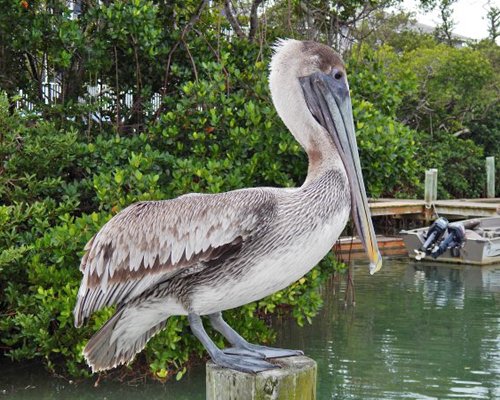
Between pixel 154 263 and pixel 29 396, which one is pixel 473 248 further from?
pixel 154 263

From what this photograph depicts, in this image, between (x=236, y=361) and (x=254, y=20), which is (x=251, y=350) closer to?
(x=236, y=361)

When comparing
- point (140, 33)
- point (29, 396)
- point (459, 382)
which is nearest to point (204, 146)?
point (140, 33)

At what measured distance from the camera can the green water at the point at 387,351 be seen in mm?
6332

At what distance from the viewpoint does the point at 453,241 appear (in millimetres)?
16234

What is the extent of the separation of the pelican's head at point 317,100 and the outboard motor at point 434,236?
1361 cm

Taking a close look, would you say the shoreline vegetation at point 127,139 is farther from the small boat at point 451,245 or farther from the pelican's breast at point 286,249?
the small boat at point 451,245

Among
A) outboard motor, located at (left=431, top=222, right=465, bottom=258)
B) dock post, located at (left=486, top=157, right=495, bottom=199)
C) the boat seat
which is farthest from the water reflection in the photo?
dock post, located at (left=486, top=157, right=495, bottom=199)

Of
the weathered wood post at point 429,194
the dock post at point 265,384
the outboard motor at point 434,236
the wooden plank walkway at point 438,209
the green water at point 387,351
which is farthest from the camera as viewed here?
the weathered wood post at point 429,194

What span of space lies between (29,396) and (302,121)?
12.7ft

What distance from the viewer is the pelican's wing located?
294cm

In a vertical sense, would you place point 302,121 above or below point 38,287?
above

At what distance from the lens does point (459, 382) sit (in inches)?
291

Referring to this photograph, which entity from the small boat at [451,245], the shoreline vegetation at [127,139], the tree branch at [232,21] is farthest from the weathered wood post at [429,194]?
the tree branch at [232,21]

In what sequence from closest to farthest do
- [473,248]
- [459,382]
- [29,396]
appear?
[29,396] → [459,382] → [473,248]
